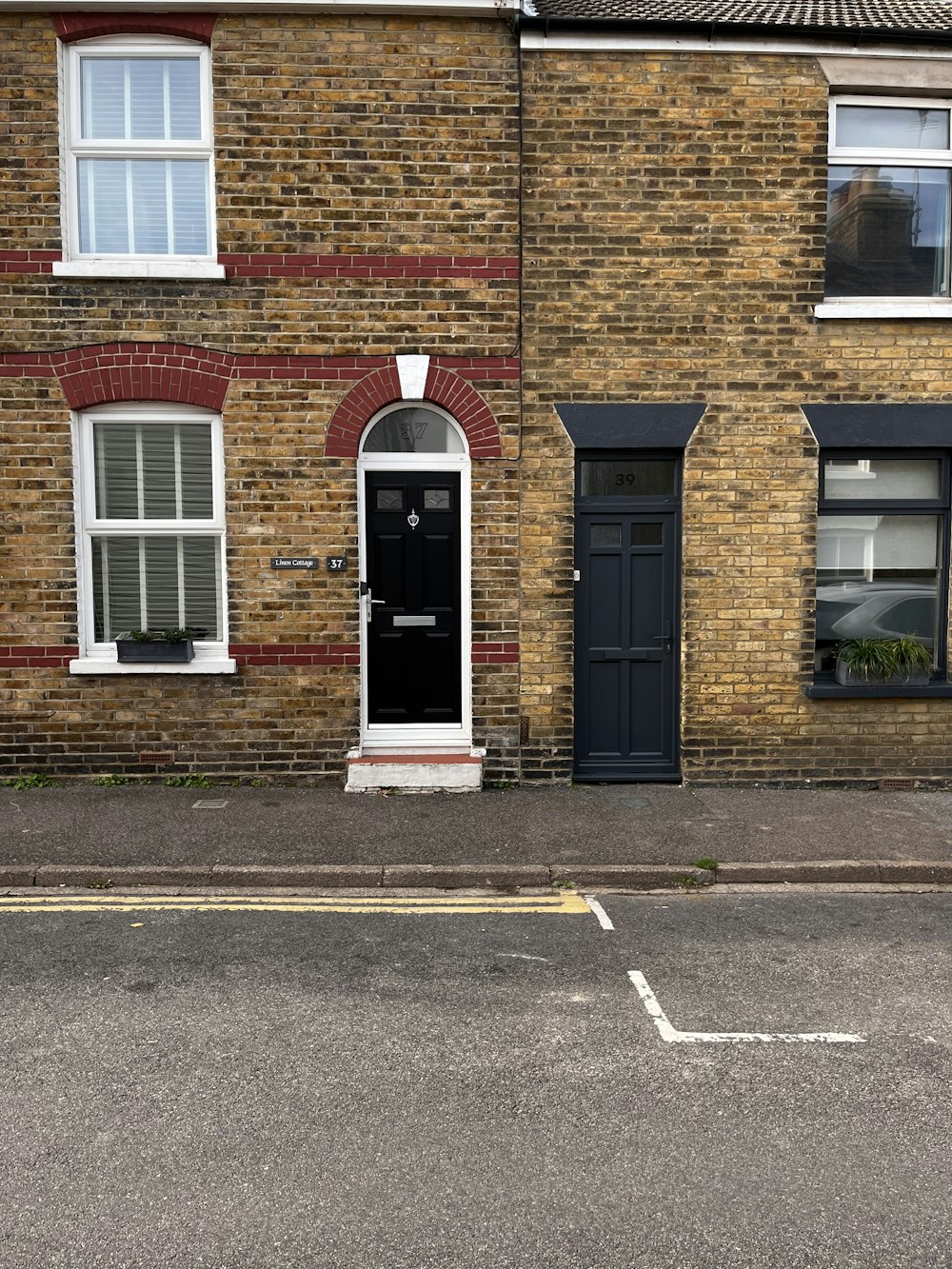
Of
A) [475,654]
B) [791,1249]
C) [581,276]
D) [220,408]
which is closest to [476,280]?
[581,276]

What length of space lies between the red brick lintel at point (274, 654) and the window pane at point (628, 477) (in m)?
1.51

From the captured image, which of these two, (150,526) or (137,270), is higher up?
(137,270)

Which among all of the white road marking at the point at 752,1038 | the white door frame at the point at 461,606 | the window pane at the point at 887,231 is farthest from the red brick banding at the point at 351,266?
the white road marking at the point at 752,1038

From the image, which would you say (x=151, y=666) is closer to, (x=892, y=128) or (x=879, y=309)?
(x=879, y=309)

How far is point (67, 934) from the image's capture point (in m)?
5.35

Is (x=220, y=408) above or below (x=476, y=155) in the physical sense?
below

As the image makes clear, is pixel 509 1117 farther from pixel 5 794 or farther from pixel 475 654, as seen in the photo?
pixel 5 794

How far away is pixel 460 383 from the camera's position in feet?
26.6

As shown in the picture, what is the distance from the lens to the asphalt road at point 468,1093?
3.00 m

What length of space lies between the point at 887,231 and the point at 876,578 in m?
2.94

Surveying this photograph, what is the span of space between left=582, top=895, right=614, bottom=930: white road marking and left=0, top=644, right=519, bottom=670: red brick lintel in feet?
8.80

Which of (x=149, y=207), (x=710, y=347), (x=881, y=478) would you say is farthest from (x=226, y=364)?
(x=881, y=478)

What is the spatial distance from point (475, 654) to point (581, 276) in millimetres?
3212

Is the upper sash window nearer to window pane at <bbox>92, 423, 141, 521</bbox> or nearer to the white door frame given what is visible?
the white door frame
